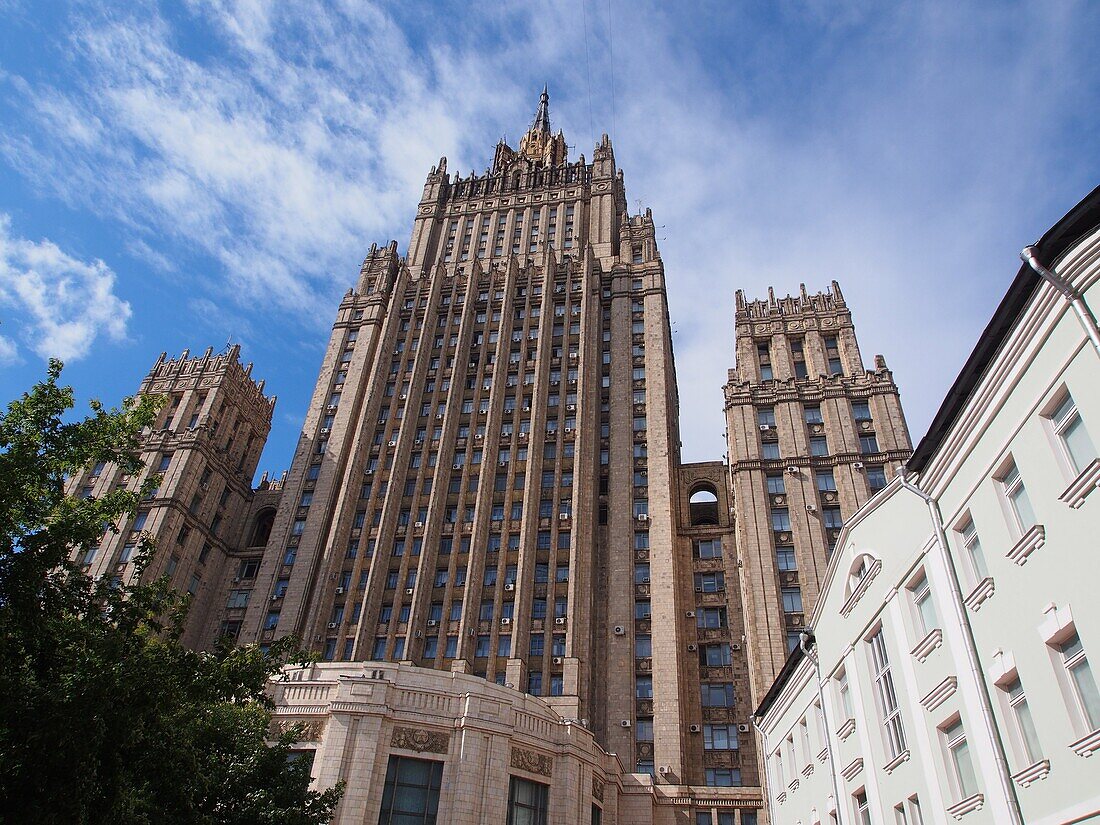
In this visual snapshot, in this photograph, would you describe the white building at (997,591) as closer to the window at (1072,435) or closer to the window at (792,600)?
the window at (1072,435)

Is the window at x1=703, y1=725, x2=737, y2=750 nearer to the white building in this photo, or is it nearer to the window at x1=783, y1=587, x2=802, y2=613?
the window at x1=783, y1=587, x2=802, y2=613

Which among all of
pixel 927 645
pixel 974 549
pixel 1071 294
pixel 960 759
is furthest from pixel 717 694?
pixel 1071 294

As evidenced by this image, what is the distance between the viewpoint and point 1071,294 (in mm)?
14633

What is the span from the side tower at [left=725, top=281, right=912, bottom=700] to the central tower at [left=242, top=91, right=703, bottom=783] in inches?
229

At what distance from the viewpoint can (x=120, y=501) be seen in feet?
68.2

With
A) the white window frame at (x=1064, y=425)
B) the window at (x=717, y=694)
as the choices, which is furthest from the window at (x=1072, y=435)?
the window at (x=717, y=694)

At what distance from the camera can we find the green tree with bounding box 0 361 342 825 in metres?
15.8

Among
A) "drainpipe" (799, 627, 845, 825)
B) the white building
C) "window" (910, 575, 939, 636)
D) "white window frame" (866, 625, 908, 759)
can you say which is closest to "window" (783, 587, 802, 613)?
"drainpipe" (799, 627, 845, 825)

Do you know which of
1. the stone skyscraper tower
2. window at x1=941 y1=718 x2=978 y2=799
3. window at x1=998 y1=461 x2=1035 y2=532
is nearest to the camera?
window at x1=998 y1=461 x2=1035 y2=532

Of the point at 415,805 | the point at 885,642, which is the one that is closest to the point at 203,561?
the point at 415,805

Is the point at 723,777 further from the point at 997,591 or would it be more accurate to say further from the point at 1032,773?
the point at 1032,773

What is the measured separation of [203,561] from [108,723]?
50.5 metres

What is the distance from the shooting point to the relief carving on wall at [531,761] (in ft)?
109

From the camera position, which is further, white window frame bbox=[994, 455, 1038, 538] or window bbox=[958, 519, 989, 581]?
window bbox=[958, 519, 989, 581]
